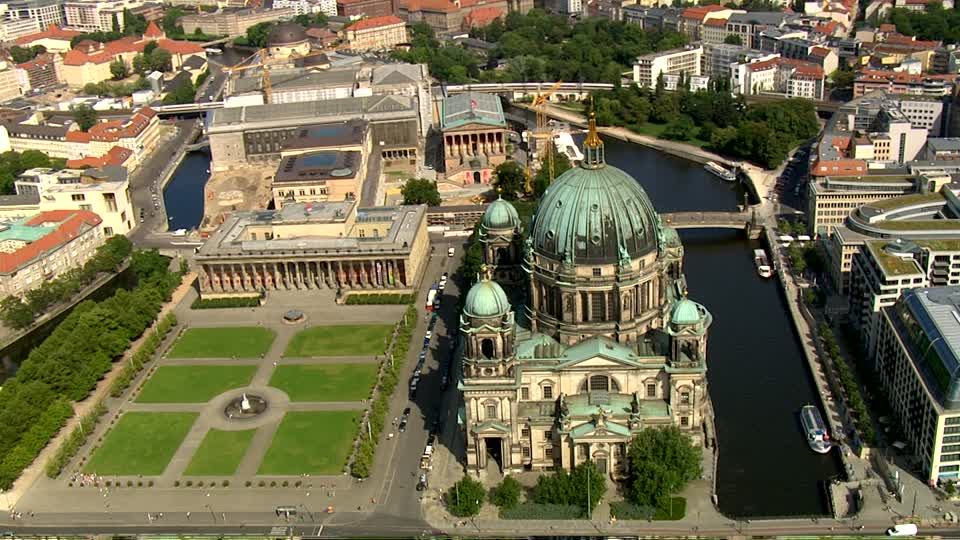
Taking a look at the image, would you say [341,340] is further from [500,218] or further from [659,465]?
[659,465]

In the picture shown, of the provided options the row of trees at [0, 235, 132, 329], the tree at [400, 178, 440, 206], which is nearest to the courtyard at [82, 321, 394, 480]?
the row of trees at [0, 235, 132, 329]

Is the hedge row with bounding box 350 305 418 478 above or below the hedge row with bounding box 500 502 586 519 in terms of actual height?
above

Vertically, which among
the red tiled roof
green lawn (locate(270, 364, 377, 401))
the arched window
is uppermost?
the arched window

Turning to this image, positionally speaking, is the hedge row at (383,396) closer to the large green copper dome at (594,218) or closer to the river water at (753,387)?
the large green copper dome at (594,218)

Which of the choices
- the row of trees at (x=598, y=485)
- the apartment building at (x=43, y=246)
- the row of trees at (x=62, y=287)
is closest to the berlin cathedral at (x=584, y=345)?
the row of trees at (x=598, y=485)

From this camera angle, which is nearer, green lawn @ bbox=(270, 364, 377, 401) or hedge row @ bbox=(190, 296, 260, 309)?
green lawn @ bbox=(270, 364, 377, 401)

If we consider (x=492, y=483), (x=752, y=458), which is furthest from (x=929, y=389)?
(x=492, y=483)

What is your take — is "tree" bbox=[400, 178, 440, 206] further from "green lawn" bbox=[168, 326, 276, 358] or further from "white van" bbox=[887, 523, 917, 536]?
"white van" bbox=[887, 523, 917, 536]

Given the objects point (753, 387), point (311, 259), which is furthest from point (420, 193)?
point (753, 387)
